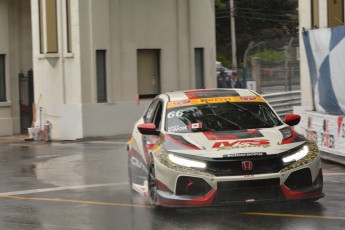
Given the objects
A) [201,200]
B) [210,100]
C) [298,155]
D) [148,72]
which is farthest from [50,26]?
[201,200]

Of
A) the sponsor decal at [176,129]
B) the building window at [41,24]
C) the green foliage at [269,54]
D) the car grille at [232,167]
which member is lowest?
the car grille at [232,167]

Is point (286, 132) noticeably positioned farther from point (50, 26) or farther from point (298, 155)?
point (50, 26)

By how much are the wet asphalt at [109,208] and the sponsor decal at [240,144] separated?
84cm

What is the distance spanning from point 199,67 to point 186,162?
62.7ft

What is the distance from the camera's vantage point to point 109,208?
10906 millimetres

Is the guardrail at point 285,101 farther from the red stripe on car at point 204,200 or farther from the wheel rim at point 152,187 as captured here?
the red stripe on car at point 204,200

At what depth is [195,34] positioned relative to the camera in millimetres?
27891

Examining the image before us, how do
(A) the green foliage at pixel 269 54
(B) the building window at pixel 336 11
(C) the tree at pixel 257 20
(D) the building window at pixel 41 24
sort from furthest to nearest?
1. (C) the tree at pixel 257 20
2. (A) the green foliage at pixel 269 54
3. (D) the building window at pixel 41 24
4. (B) the building window at pixel 336 11

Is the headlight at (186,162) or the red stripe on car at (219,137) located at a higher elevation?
the red stripe on car at (219,137)

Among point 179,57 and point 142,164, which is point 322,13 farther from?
point 179,57

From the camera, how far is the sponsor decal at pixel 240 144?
31.6 feet

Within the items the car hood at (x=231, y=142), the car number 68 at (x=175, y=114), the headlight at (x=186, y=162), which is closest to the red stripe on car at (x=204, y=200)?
the headlight at (x=186, y=162)

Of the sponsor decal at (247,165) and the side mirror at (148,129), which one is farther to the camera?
the side mirror at (148,129)

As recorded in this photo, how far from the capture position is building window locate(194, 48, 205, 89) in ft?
93.0
